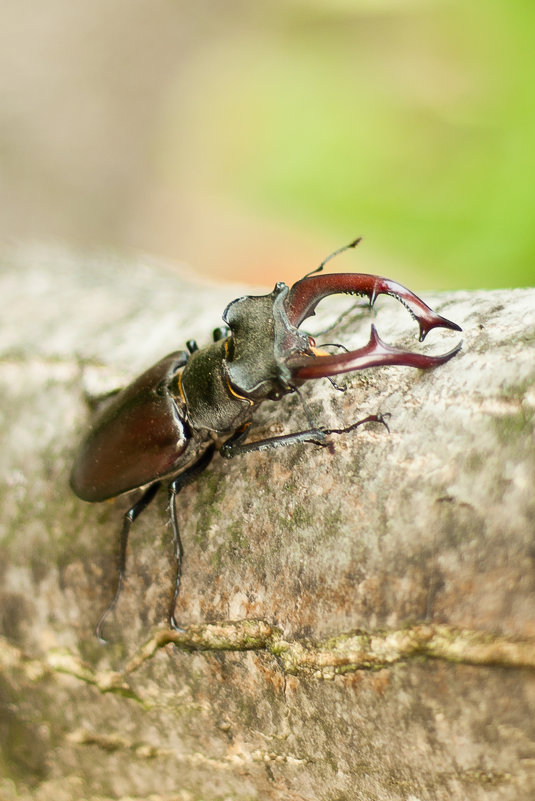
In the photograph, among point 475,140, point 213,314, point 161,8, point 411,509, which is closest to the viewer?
point 411,509

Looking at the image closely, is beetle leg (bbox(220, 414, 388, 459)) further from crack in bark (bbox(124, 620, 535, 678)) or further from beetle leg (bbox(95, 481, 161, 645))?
crack in bark (bbox(124, 620, 535, 678))

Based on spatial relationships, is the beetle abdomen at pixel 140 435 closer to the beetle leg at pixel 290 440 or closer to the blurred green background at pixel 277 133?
the beetle leg at pixel 290 440

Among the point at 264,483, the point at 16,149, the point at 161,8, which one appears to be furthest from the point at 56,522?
the point at 161,8

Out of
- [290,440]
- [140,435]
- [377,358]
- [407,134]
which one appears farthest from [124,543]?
[407,134]

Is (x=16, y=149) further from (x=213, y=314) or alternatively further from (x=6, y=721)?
(x=6, y=721)

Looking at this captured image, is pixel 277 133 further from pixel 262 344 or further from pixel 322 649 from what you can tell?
pixel 322 649

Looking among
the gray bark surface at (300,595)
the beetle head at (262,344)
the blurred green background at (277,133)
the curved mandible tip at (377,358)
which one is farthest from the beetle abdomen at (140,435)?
the blurred green background at (277,133)

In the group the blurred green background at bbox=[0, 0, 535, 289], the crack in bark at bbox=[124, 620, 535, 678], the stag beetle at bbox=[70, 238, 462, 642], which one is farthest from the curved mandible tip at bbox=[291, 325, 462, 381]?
the blurred green background at bbox=[0, 0, 535, 289]
